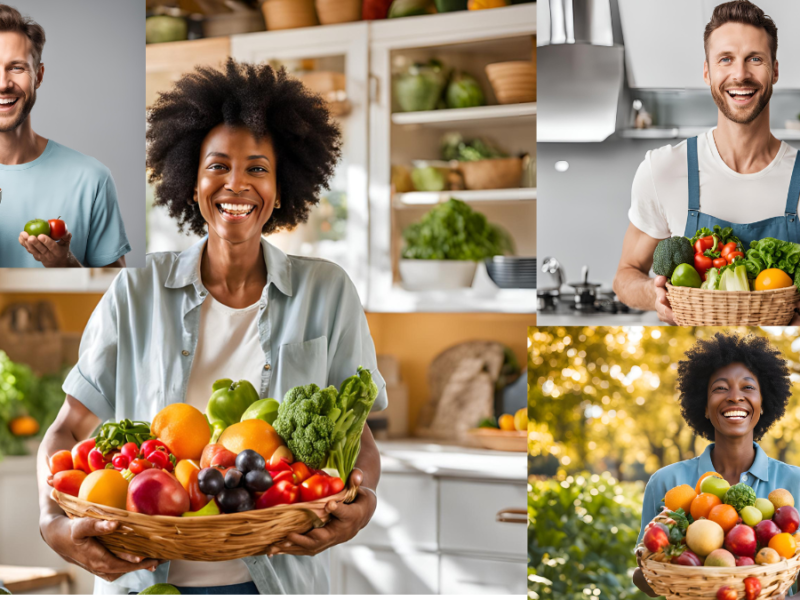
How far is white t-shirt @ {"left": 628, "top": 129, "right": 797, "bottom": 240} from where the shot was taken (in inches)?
61.2

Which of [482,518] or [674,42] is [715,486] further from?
[482,518]

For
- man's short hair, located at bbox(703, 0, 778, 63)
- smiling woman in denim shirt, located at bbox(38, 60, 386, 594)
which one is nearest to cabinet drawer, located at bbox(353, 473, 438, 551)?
smiling woman in denim shirt, located at bbox(38, 60, 386, 594)

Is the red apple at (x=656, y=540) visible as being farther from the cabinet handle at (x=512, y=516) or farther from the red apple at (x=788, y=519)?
the cabinet handle at (x=512, y=516)

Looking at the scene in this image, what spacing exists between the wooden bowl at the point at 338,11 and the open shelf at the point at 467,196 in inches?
22.9

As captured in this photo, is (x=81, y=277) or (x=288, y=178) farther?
(x=81, y=277)

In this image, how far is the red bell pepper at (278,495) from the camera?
1.31 m

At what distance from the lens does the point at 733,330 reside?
1547mm

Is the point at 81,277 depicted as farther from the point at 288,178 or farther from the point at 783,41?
the point at 783,41

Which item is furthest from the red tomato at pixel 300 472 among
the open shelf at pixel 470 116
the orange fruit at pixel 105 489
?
the open shelf at pixel 470 116

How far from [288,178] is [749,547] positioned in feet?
3.71

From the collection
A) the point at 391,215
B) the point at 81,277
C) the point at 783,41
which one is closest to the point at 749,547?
the point at 783,41

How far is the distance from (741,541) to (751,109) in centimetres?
81

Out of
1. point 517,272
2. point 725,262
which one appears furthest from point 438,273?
point 725,262

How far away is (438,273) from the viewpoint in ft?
8.13
